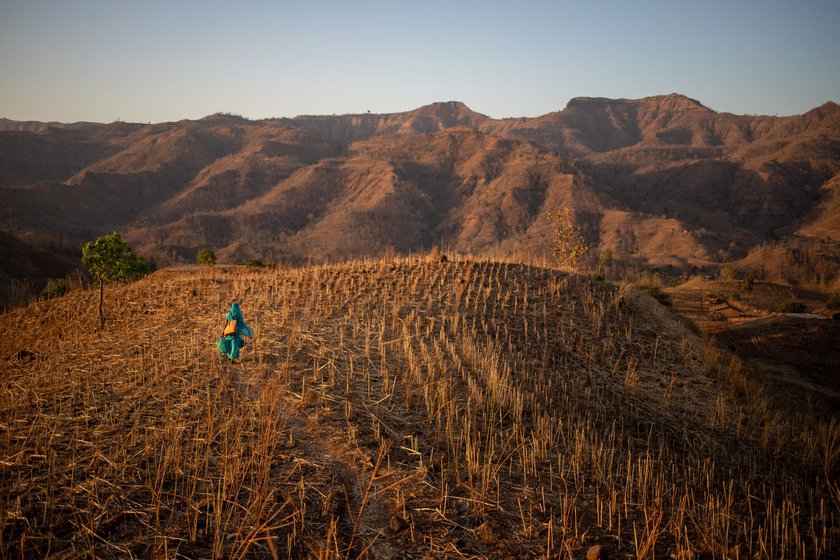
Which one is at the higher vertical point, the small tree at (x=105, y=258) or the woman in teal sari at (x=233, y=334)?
the small tree at (x=105, y=258)

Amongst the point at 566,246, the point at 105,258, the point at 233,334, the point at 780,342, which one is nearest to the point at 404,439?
the point at 233,334

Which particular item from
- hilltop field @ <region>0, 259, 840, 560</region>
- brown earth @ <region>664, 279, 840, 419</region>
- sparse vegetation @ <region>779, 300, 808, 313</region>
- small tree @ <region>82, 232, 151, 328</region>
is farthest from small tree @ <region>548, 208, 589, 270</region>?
small tree @ <region>82, 232, 151, 328</region>

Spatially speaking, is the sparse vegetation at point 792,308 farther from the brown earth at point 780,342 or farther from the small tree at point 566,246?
the small tree at point 566,246

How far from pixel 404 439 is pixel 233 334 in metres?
3.17

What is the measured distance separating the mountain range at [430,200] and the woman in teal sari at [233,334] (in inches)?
1740

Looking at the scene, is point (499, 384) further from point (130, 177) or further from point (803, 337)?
point (130, 177)

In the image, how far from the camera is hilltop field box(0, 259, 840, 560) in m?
3.81

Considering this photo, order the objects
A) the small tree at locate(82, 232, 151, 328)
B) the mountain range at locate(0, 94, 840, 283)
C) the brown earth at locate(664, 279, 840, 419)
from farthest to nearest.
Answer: the mountain range at locate(0, 94, 840, 283), the small tree at locate(82, 232, 151, 328), the brown earth at locate(664, 279, 840, 419)

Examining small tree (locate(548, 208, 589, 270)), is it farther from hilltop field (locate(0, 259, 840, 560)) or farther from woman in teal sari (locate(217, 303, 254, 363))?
woman in teal sari (locate(217, 303, 254, 363))

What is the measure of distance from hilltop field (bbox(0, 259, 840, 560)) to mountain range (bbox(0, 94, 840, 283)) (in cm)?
4356

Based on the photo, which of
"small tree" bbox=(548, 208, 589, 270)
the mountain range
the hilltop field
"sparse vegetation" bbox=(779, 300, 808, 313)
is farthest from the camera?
the mountain range

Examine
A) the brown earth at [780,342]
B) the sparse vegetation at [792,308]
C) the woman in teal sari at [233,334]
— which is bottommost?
the brown earth at [780,342]

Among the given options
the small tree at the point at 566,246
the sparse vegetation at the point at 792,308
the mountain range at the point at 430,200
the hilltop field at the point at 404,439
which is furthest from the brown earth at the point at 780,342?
the mountain range at the point at 430,200

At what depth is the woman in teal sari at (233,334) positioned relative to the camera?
6891 millimetres
